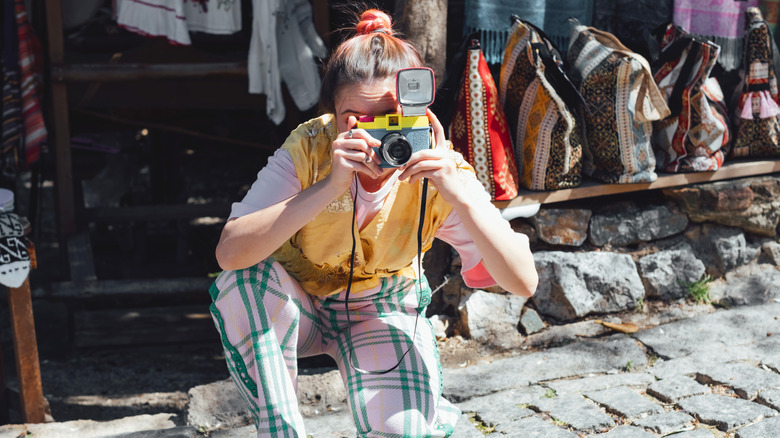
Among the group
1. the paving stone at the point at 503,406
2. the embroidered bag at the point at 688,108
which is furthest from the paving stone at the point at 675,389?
the embroidered bag at the point at 688,108

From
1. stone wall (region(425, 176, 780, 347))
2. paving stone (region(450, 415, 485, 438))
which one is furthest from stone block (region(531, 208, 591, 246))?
paving stone (region(450, 415, 485, 438))

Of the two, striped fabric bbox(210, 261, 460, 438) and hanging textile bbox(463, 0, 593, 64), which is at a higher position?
hanging textile bbox(463, 0, 593, 64)

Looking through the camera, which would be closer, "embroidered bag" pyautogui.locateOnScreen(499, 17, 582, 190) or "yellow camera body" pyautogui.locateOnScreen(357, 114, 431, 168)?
"yellow camera body" pyautogui.locateOnScreen(357, 114, 431, 168)

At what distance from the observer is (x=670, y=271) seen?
353 cm

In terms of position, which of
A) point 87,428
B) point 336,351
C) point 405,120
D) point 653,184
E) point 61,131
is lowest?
point 87,428

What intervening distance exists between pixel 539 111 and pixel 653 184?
2.28 ft

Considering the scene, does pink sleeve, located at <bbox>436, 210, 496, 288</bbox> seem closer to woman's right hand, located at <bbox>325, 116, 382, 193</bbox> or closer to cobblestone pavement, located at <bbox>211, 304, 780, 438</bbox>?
woman's right hand, located at <bbox>325, 116, 382, 193</bbox>

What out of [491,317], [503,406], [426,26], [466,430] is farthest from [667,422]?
[426,26]

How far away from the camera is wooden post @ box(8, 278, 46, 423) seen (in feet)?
8.39

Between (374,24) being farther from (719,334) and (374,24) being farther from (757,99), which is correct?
(757,99)

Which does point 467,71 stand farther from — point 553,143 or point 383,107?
point 383,107

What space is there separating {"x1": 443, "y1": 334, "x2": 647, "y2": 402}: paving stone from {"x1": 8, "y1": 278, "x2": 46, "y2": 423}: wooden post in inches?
55.3

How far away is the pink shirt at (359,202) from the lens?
1819mm

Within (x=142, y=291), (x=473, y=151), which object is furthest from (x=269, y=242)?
(x=142, y=291)
